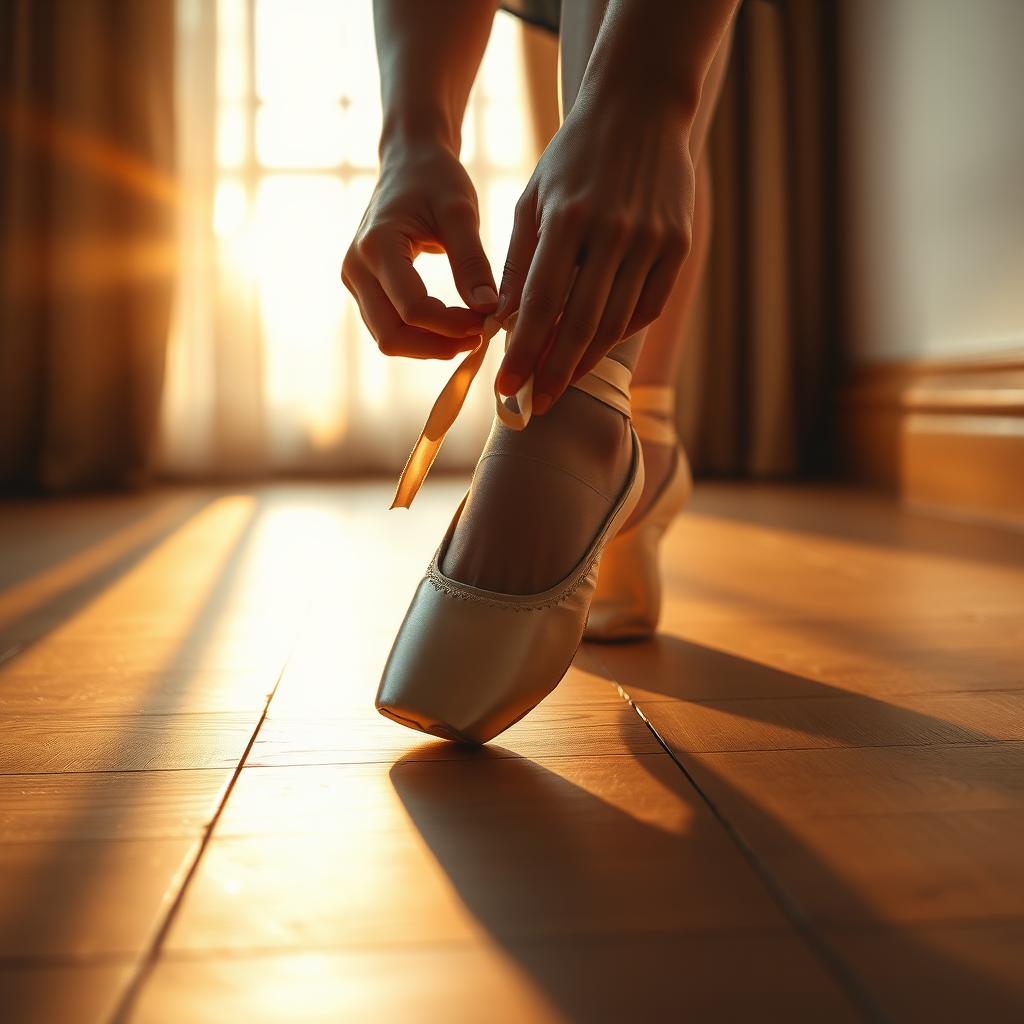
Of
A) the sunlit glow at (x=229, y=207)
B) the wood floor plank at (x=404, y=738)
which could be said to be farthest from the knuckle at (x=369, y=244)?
the sunlit glow at (x=229, y=207)

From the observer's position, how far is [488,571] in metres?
0.59

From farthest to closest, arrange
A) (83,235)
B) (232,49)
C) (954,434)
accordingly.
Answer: (232,49), (83,235), (954,434)

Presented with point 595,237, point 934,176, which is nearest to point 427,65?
point 595,237

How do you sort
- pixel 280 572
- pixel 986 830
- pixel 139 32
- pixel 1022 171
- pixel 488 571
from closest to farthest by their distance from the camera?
pixel 986 830 < pixel 488 571 < pixel 280 572 < pixel 1022 171 < pixel 139 32

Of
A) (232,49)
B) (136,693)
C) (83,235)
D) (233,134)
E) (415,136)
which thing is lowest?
(136,693)

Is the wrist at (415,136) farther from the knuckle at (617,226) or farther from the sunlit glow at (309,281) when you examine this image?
the sunlit glow at (309,281)

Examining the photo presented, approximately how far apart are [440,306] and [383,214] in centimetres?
8

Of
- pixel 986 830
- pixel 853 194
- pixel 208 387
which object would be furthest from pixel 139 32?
pixel 986 830

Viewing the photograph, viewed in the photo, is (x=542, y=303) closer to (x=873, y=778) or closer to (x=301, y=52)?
(x=873, y=778)

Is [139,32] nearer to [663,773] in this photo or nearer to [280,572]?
[280,572]

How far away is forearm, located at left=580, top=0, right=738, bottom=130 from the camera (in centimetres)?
56

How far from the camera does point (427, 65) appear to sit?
2.43 ft

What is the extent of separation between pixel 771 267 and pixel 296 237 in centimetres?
119

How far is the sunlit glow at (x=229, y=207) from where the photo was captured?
2.70m
